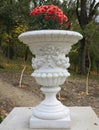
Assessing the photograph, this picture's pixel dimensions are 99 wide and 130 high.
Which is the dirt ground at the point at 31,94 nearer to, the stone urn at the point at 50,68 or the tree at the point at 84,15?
the stone urn at the point at 50,68

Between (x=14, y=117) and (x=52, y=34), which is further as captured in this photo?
(x=14, y=117)

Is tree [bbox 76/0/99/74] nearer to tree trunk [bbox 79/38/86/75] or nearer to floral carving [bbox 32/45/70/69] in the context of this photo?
tree trunk [bbox 79/38/86/75]

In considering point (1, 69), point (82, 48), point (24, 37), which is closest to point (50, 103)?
point (24, 37)

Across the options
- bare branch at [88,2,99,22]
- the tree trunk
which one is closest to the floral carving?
the tree trunk

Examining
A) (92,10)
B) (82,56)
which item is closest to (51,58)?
(82,56)

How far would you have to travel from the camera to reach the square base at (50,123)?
3809 mm

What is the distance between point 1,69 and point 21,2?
11.1ft

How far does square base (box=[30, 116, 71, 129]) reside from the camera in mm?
3809

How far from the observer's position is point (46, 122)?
3842mm

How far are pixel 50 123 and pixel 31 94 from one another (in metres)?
5.33

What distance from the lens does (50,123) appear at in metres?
3.83

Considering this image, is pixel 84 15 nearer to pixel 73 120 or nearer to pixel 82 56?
pixel 82 56

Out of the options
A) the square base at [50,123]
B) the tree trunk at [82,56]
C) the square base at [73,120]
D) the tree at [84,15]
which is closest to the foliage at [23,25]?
the tree at [84,15]

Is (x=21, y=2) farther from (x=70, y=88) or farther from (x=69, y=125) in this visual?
(x=69, y=125)
